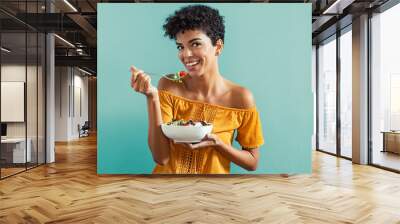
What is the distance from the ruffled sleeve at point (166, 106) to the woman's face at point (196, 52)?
497 millimetres

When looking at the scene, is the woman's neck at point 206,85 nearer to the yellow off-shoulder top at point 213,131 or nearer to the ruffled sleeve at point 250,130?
the yellow off-shoulder top at point 213,131

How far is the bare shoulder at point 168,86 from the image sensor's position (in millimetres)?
5641

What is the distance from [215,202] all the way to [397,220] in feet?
5.94

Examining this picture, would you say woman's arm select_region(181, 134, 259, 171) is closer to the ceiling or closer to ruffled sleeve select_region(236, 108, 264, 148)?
ruffled sleeve select_region(236, 108, 264, 148)

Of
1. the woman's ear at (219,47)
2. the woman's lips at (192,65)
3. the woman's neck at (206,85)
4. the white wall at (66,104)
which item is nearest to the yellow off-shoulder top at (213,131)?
the woman's neck at (206,85)

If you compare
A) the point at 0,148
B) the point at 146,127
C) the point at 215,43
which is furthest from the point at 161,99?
the point at 0,148

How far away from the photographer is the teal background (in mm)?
5816

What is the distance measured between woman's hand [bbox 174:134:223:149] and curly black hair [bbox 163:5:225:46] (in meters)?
A: 1.39

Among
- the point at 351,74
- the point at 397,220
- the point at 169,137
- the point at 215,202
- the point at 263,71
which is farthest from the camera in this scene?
the point at 351,74

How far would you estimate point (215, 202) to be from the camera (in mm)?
4320

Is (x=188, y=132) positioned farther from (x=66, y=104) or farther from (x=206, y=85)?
(x=66, y=104)

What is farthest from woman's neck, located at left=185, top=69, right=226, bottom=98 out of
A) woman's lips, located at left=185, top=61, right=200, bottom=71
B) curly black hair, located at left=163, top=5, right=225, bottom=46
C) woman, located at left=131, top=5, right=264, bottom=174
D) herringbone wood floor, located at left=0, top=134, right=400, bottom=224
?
herringbone wood floor, located at left=0, top=134, right=400, bottom=224

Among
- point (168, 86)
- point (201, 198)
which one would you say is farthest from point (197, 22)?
point (201, 198)

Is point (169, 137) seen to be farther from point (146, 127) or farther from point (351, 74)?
point (351, 74)
